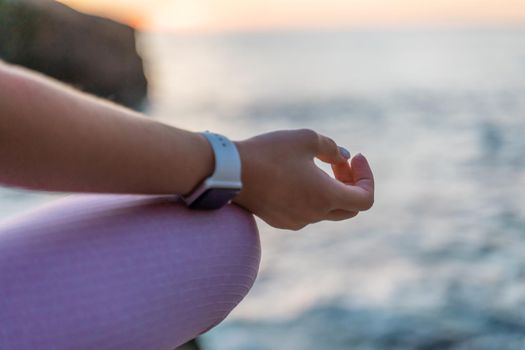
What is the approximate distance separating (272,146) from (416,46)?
82.2ft

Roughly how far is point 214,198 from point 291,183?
87 millimetres

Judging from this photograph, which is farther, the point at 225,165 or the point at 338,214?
the point at 338,214

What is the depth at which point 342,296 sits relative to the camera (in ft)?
10.0

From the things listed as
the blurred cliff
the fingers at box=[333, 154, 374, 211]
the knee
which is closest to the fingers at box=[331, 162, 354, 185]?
the fingers at box=[333, 154, 374, 211]

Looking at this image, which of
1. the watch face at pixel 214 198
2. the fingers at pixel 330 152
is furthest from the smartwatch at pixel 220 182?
the fingers at pixel 330 152

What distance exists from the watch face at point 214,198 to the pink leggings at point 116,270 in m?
0.01

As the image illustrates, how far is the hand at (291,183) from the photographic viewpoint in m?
0.77

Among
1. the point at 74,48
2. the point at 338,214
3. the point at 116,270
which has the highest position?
the point at 338,214

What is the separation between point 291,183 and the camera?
0.78 meters

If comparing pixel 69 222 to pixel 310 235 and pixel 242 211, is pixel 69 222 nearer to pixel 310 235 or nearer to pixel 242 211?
pixel 242 211

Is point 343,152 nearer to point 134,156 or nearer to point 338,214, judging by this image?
point 338,214

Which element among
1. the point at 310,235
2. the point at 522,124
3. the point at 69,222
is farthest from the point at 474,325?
the point at 522,124

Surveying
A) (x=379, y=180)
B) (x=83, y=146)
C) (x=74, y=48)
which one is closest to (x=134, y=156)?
(x=83, y=146)

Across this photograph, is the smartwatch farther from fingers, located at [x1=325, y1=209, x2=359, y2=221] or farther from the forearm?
fingers, located at [x1=325, y1=209, x2=359, y2=221]
